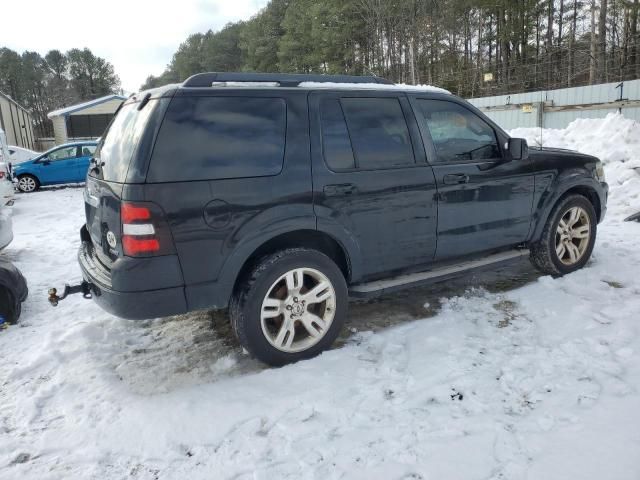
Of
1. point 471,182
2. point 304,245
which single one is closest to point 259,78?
point 304,245

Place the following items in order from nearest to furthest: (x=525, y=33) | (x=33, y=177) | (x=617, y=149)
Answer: (x=617, y=149), (x=33, y=177), (x=525, y=33)

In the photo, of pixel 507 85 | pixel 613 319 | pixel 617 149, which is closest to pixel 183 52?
pixel 507 85

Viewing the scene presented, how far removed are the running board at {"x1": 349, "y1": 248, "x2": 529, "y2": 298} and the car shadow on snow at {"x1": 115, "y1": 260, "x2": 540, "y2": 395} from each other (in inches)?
15.3

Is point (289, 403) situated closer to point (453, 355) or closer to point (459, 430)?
point (459, 430)

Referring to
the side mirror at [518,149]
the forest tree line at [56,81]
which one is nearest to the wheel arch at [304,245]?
the side mirror at [518,149]

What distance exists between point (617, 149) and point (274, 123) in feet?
28.6

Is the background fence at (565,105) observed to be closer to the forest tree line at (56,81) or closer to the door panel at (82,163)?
the door panel at (82,163)

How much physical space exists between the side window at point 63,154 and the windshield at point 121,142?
13.7m

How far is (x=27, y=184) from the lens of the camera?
15.3 meters

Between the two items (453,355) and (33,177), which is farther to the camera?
(33,177)

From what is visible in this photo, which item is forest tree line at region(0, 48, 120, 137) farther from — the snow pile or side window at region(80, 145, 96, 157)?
the snow pile

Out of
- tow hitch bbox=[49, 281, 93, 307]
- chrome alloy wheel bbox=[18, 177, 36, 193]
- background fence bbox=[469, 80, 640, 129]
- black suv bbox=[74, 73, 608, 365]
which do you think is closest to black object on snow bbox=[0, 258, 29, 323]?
black suv bbox=[74, 73, 608, 365]

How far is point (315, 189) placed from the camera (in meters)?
3.43

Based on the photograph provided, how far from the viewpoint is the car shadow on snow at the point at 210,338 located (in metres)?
3.43
